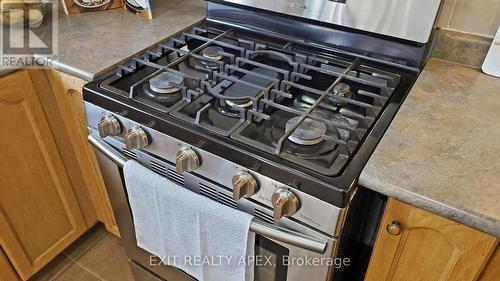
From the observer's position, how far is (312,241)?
78 cm

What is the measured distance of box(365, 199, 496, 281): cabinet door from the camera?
2.28 feet

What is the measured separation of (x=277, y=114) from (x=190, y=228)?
1.10ft

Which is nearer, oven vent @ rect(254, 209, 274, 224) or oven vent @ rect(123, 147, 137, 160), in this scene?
oven vent @ rect(254, 209, 274, 224)

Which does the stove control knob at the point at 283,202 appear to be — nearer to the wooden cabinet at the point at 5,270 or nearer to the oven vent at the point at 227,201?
the oven vent at the point at 227,201

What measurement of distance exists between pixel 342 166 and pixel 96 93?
597 mm

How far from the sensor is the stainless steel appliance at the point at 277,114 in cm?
76

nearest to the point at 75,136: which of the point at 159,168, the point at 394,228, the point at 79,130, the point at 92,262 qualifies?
the point at 79,130

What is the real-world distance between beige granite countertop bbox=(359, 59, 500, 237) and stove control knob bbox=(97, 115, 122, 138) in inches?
22.4

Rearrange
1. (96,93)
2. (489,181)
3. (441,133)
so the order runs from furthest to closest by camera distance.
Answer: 1. (96,93)
2. (441,133)
3. (489,181)

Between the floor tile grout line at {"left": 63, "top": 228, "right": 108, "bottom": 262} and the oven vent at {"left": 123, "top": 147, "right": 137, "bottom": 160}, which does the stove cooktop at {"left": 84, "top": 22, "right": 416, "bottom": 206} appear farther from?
the floor tile grout line at {"left": 63, "top": 228, "right": 108, "bottom": 262}

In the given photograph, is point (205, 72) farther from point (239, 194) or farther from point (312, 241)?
point (312, 241)

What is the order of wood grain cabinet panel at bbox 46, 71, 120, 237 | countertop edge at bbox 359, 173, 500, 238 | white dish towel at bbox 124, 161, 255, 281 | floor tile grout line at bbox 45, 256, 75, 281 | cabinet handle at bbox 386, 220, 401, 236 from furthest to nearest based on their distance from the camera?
floor tile grout line at bbox 45, 256, 75, 281
wood grain cabinet panel at bbox 46, 71, 120, 237
white dish towel at bbox 124, 161, 255, 281
cabinet handle at bbox 386, 220, 401, 236
countertop edge at bbox 359, 173, 500, 238

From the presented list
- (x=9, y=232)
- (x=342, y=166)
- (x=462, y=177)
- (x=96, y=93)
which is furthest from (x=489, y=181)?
(x=9, y=232)

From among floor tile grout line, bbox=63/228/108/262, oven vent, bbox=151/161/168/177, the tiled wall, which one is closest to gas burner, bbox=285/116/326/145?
oven vent, bbox=151/161/168/177
